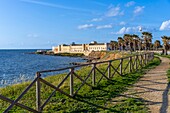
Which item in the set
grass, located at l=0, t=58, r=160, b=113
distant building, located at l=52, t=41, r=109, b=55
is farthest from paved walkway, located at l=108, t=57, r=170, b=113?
distant building, located at l=52, t=41, r=109, b=55

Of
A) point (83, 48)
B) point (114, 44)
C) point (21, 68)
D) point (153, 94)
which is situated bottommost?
point (21, 68)

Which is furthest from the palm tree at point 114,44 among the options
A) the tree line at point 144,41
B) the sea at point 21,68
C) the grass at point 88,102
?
the grass at point 88,102

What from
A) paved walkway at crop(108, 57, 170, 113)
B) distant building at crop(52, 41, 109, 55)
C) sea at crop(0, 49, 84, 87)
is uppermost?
distant building at crop(52, 41, 109, 55)

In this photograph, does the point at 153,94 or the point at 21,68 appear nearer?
the point at 153,94

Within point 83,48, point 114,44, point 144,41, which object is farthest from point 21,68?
point 83,48

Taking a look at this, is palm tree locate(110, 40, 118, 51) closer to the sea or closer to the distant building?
the distant building

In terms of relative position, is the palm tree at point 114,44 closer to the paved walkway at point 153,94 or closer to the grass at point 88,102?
the paved walkway at point 153,94

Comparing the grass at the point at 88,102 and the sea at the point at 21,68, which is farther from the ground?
the grass at the point at 88,102

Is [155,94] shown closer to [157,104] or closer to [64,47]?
[157,104]

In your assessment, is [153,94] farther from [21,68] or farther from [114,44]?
[114,44]

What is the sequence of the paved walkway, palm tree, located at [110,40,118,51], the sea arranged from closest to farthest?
the paved walkway < the sea < palm tree, located at [110,40,118,51]

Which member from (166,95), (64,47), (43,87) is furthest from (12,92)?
(64,47)

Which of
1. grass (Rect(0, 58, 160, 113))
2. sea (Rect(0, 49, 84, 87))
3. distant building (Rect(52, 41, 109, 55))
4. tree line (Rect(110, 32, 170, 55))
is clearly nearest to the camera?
grass (Rect(0, 58, 160, 113))

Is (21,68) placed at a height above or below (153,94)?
below
